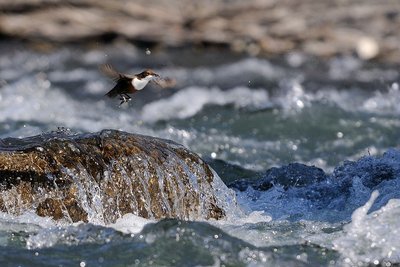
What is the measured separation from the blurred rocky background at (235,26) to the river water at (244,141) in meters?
0.17

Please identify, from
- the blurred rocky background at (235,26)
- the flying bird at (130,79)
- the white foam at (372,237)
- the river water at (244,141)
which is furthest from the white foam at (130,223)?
the blurred rocky background at (235,26)

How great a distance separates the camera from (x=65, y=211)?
4.91m

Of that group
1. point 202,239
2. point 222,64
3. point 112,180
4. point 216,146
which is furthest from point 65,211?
point 222,64

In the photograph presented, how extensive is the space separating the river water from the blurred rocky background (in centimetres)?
17

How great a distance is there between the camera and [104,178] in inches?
199

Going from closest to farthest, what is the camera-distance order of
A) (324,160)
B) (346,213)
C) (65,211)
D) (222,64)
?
1. (65,211)
2. (346,213)
3. (324,160)
4. (222,64)

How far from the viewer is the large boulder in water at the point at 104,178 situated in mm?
4910

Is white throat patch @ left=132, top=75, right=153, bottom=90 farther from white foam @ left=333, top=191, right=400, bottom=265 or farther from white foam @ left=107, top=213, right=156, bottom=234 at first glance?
white foam @ left=333, top=191, right=400, bottom=265

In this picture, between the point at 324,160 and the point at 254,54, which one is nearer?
the point at 324,160

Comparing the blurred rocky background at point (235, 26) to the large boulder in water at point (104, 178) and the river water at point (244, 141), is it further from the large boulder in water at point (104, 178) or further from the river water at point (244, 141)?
the large boulder in water at point (104, 178)

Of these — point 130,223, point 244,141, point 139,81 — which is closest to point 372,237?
point 130,223

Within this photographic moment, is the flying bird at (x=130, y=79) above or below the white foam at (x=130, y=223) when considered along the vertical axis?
above

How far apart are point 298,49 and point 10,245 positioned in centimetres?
709

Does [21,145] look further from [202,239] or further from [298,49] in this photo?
[298,49]
